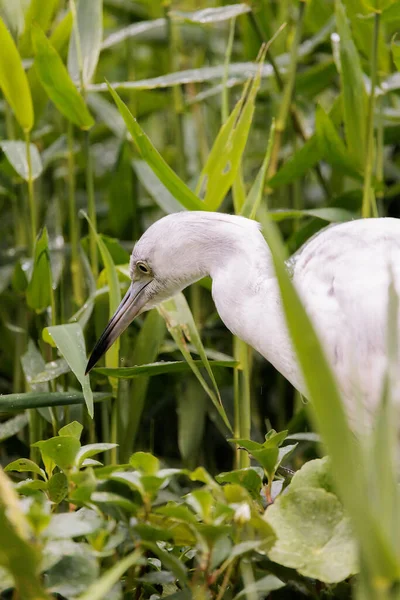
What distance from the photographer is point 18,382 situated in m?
2.01

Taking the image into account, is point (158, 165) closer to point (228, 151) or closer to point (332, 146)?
point (228, 151)

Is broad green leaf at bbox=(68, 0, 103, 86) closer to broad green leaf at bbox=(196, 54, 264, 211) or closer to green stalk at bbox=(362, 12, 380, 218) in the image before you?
broad green leaf at bbox=(196, 54, 264, 211)

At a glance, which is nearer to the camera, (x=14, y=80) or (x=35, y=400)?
(x=35, y=400)

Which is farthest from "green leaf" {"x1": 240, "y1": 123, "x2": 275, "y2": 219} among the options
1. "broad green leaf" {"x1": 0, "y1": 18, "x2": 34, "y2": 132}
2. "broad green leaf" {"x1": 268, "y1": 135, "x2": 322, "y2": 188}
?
"broad green leaf" {"x1": 0, "y1": 18, "x2": 34, "y2": 132}

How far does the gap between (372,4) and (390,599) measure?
1151mm

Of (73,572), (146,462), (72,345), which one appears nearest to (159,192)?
(72,345)

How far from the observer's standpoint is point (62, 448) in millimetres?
1096

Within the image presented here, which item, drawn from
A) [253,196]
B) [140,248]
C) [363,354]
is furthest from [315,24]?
[363,354]

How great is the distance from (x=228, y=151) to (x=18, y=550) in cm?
90

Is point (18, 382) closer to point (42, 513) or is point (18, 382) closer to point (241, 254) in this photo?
point (241, 254)

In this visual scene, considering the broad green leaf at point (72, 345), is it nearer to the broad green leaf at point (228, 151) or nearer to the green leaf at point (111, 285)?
the green leaf at point (111, 285)

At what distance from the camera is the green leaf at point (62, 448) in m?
1.09

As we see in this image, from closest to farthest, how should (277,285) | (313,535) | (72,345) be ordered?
(313,535), (277,285), (72,345)

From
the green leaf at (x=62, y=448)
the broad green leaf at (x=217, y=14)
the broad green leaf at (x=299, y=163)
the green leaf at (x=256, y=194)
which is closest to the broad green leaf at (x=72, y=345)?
the green leaf at (x=62, y=448)
